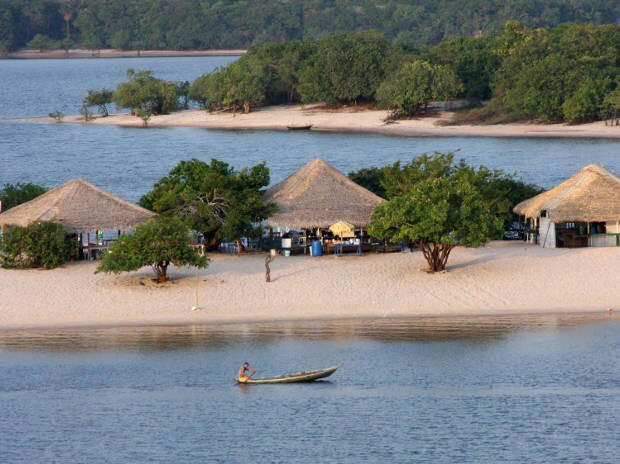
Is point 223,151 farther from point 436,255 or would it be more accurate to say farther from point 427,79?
point 436,255

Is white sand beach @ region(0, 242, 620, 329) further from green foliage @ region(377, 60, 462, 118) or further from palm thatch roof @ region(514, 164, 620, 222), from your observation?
green foliage @ region(377, 60, 462, 118)

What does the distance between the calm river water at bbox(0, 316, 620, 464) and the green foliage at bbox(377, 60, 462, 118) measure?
198 ft

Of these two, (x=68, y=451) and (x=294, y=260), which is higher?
(x=294, y=260)

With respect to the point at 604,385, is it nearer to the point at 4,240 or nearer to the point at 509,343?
the point at 509,343

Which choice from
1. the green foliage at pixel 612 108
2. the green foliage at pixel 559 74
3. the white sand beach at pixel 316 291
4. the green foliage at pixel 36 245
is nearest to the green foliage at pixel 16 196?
the green foliage at pixel 36 245

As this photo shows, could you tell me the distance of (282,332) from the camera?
105 feet

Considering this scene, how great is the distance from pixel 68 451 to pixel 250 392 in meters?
4.76

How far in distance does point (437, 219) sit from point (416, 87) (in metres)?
58.6

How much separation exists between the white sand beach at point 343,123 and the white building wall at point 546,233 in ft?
149

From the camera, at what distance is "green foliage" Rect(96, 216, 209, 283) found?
3366cm

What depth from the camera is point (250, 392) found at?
27812mm

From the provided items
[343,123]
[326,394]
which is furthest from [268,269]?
[343,123]

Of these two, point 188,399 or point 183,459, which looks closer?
point 183,459

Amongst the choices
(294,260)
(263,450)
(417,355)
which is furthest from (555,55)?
(263,450)
